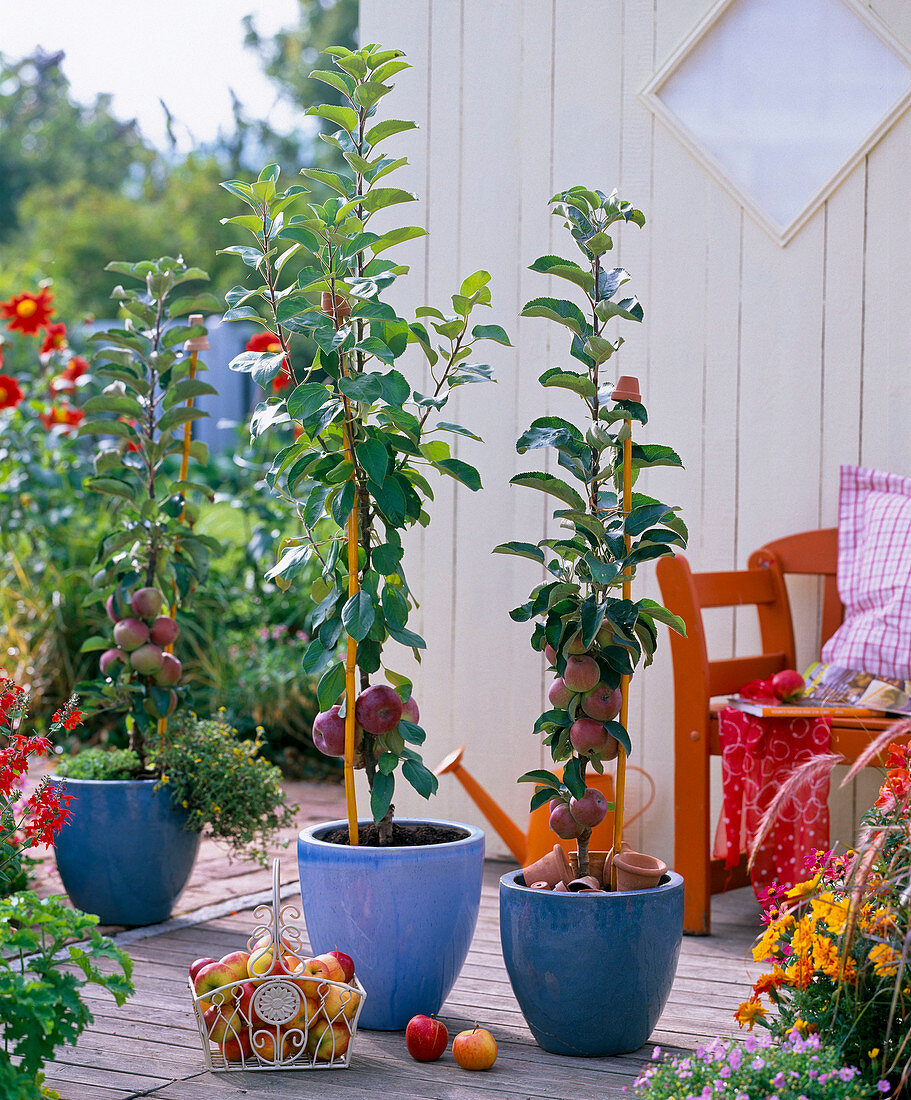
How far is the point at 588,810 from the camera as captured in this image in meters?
1.93

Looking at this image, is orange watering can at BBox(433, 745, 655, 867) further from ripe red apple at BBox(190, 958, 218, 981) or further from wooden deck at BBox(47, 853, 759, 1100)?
ripe red apple at BBox(190, 958, 218, 981)

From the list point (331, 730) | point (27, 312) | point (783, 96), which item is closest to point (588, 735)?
point (331, 730)

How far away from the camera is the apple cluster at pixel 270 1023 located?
1.81 m

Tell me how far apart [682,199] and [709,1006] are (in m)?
1.89

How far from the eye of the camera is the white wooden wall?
2.89 meters

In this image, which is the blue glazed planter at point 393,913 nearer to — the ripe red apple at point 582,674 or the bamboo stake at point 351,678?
the bamboo stake at point 351,678

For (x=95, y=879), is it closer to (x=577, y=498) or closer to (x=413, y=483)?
(x=413, y=483)

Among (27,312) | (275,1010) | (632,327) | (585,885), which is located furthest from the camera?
(27,312)

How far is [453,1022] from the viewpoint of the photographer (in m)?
2.06

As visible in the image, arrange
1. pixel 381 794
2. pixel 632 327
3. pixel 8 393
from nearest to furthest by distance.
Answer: pixel 381 794 < pixel 632 327 < pixel 8 393

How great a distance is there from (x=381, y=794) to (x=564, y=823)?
312 millimetres

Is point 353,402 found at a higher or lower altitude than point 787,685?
higher

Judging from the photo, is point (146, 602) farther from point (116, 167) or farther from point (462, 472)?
point (116, 167)

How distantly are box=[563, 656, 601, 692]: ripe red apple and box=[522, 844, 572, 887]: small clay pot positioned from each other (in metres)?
0.26
